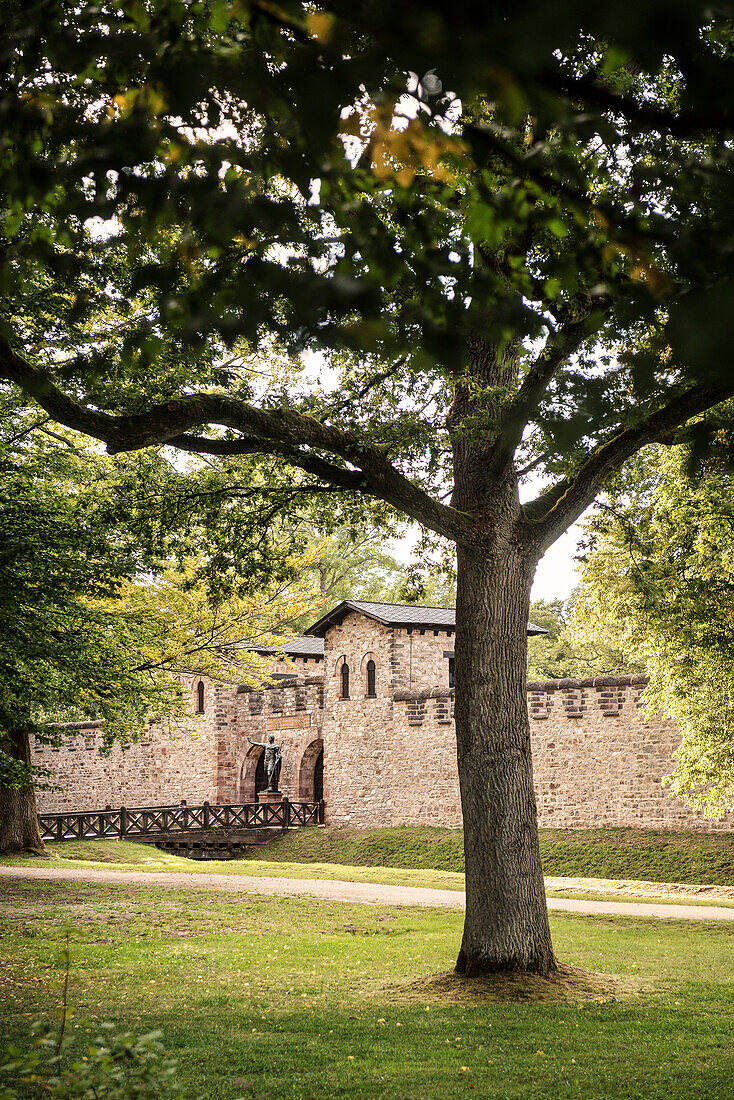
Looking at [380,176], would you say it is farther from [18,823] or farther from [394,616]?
[394,616]

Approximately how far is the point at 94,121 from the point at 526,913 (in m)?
6.70

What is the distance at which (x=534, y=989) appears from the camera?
7.23m

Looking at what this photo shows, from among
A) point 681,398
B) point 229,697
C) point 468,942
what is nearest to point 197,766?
point 229,697

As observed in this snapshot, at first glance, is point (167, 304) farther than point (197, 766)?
No

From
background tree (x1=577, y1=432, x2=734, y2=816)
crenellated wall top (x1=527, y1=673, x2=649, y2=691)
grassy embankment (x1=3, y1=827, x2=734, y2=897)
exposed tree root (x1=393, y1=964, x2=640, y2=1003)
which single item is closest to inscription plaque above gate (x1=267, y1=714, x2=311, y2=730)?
grassy embankment (x1=3, y1=827, x2=734, y2=897)

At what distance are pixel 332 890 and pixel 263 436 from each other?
10305 mm

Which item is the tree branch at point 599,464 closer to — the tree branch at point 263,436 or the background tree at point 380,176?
the tree branch at point 263,436

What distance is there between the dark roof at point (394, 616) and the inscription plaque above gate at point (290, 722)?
2.67 m

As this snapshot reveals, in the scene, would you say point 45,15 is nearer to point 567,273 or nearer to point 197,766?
point 567,273

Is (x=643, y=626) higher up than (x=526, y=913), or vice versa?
(x=643, y=626)

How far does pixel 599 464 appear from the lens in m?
8.02

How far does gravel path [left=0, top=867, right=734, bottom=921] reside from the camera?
1295 centimetres

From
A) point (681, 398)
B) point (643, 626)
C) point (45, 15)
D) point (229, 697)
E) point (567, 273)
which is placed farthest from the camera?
point (229, 697)

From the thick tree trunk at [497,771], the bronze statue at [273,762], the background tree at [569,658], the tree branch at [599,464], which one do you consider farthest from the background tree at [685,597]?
the background tree at [569,658]
